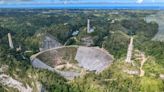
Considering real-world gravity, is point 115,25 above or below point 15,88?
above

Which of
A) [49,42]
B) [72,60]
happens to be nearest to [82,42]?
[49,42]

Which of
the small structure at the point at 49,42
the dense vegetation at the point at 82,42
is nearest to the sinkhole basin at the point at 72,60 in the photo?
the dense vegetation at the point at 82,42

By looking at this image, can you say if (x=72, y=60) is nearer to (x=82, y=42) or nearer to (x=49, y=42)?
(x=82, y=42)

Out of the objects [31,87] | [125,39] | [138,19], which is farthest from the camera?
[138,19]

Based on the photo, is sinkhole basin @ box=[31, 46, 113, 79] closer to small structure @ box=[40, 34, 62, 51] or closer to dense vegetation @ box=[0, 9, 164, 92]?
dense vegetation @ box=[0, 9, 164, 92]

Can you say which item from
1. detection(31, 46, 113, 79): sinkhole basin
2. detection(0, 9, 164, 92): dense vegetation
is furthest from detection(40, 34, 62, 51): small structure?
detection(31, 46, 113, 79): sinkhole basin

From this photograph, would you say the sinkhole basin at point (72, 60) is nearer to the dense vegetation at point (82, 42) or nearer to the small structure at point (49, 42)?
the dense vegetation at point (82, 42)

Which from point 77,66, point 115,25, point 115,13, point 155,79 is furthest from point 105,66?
point 115,13

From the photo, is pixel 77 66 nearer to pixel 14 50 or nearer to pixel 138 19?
pixel 14 50
